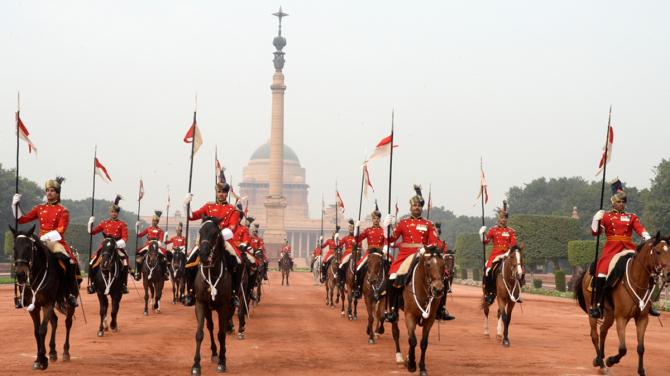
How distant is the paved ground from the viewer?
16266 mm

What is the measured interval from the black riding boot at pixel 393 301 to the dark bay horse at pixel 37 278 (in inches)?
235

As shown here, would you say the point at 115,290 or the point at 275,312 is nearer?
the point at 115,290

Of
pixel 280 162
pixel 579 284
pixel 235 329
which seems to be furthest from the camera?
pixel 280 162

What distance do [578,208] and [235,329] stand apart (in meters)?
105

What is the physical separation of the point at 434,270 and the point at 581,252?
2025 inches

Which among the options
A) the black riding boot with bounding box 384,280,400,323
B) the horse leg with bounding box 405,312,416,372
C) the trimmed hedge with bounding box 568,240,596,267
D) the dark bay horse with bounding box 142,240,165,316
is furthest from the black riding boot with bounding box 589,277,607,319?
the trimmed hedge with bounding box 568,240,596,267

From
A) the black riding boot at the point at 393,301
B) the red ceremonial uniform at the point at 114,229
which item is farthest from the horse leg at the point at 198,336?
the red ceremonial uniform at the point at 114,229

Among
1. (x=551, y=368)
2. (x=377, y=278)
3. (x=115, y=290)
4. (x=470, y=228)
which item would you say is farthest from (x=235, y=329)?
(x=470, y=228)

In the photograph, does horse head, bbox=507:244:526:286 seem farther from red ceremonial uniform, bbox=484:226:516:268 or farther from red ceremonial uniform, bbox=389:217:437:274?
red ceremonial uniform, bbox=389:217:437:274

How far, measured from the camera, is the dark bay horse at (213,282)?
50.6 feet

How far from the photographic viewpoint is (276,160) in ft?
473

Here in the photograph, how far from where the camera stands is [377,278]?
20.4 metres

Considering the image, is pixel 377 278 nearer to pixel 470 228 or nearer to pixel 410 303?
pixel 410 303

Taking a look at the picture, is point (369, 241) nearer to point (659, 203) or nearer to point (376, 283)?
point (376, 283)
